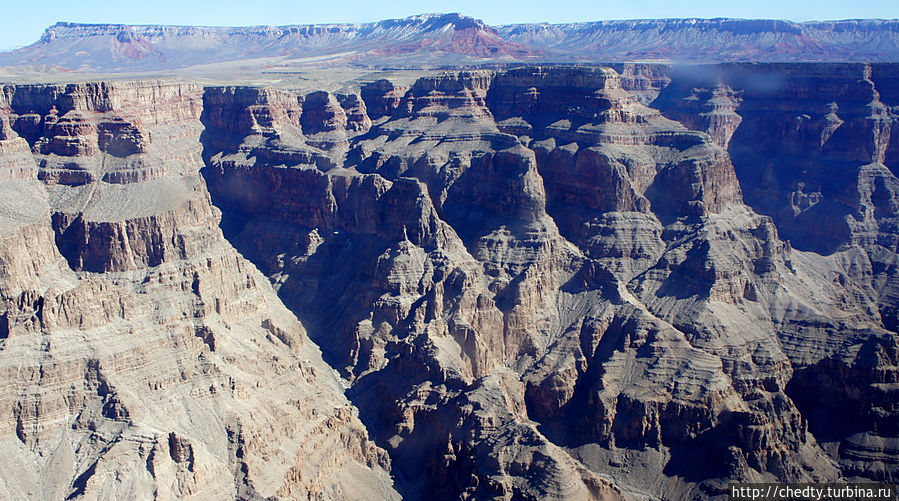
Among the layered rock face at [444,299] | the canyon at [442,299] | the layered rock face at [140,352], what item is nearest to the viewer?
the layered rock face at [140,352]

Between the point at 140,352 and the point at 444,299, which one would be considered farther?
the point at 444,299

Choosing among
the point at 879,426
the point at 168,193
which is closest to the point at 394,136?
the point at 168,193

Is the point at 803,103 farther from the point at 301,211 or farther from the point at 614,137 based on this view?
the point at 301,211

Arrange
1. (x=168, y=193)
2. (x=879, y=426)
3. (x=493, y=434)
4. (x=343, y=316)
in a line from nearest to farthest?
(x=493, y=434), (x=879, y=426), (x=168, y=193), (x=343, y=316)

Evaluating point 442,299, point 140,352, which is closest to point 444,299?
point 442,299

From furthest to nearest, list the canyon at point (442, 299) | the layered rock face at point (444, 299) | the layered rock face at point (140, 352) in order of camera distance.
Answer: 1. the layered rock face at point (444, 299)
2. the canyon at point (442, 299)
3. the layered rock face at point (140, 352)

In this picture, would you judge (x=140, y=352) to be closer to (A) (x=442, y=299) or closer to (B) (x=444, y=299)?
(A) (x=442, y=299)
